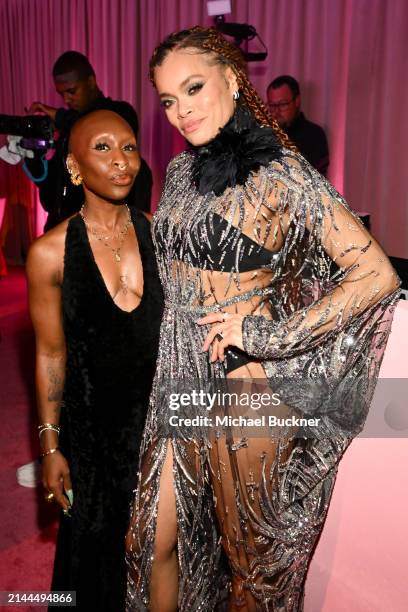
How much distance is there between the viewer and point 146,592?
167 cm

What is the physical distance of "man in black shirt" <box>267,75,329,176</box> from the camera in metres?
4.75

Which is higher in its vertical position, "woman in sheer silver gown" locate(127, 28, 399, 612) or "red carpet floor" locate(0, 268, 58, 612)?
"woman in sheer silver gown" locate(127, 28, 399, 612)

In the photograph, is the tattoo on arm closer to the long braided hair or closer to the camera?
the long braided hair

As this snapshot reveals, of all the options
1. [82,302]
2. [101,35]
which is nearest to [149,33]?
[101,35]

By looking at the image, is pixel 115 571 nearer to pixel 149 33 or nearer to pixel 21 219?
pixel 149 33

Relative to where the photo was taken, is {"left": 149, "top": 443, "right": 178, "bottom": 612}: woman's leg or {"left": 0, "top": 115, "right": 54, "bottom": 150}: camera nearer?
{"left": 149, "top": 443, "right": 178, "bottom": 612}: woman's leg

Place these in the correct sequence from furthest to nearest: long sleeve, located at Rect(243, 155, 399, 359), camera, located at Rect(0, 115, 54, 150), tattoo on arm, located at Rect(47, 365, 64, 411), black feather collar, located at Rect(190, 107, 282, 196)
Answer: camera, located at Rect(0, 115, 54, 150)
tattoo on arm, located at Rect(47, 365, 64, 411)
black feather collar, located at Rect(190, 107, 282, 196)
long sleeve, located at Rect(243, 155, 399, 359)

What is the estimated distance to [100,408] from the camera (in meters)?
1.71

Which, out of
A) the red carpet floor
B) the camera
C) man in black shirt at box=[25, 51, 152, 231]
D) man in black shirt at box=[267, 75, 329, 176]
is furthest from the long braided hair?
Result: man in black shirt at box=[267, 75, 329, 176]

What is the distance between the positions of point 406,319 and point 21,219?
24.9ft

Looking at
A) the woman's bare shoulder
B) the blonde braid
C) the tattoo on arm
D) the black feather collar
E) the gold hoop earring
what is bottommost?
the tattoo on arm

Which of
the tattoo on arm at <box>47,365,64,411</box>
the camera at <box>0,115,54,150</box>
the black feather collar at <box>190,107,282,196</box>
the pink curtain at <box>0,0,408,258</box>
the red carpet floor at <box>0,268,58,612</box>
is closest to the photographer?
the black feather collar at <box>190,107,282,196</box>

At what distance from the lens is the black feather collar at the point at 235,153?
4.86 ft

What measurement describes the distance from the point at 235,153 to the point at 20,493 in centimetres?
208
